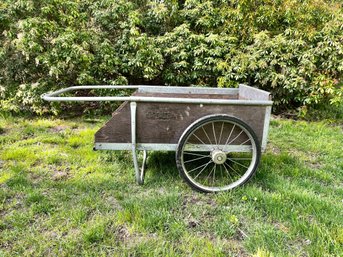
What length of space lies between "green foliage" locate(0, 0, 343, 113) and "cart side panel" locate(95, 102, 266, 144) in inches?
85.2

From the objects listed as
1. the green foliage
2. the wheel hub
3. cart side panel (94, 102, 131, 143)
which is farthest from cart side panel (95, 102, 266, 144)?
the green foliage

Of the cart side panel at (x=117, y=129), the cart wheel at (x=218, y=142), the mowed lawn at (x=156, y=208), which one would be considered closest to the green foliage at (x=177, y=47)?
the mowed lawn at (x=156, y=208)

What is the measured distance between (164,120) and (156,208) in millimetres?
674

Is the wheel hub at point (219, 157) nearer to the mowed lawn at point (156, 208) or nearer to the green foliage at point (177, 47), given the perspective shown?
the mowed lawn at point (156, 208)

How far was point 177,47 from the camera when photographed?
4.34m

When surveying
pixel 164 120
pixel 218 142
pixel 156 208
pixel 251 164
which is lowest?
pixel 156 208

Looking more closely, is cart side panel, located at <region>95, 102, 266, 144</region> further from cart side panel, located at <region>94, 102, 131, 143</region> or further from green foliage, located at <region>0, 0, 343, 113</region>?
green foliage, located at <region>0, 0, 343, 113</region>

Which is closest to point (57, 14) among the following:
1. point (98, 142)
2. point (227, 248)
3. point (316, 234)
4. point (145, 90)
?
point (145, 90)

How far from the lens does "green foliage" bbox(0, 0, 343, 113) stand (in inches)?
156

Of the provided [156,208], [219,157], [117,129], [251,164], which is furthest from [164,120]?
[251,164]

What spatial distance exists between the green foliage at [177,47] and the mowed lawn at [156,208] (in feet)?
4.82

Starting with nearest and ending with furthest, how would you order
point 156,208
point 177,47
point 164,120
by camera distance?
point 156,208, point 164,120, point 177,47

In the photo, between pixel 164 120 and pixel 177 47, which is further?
pixel 177 47

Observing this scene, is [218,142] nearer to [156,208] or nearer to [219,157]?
[219,157]
